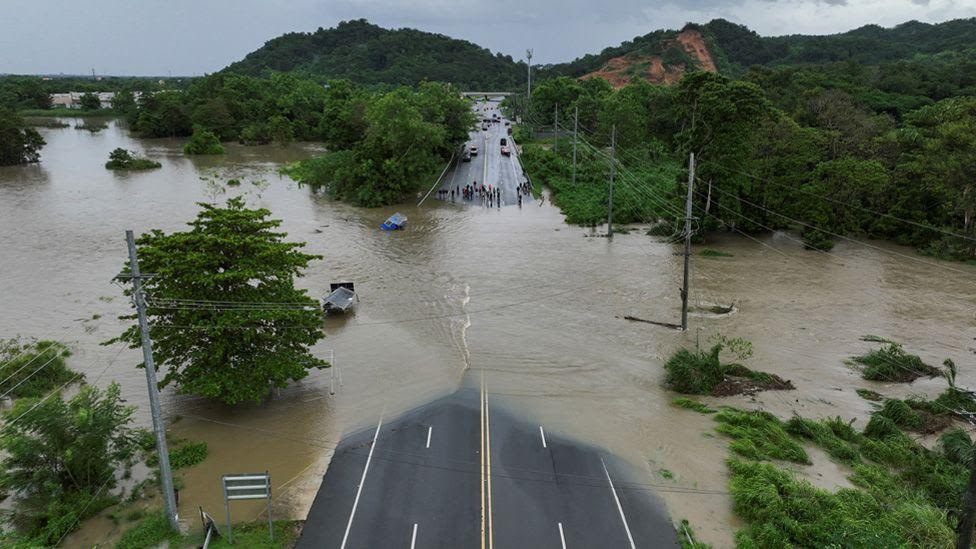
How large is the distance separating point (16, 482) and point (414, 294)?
62.8 feet

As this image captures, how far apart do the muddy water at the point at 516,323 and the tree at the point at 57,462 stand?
1.10 metres

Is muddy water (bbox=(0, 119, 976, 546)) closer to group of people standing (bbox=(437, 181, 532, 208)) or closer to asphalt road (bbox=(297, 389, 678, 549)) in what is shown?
asphalt road (bbox=(297, 389, 678, 549))

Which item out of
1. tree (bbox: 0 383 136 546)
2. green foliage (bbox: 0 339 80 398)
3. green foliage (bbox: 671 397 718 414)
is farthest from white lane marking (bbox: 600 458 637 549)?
green foliage (bbox: 0 339 80 398)

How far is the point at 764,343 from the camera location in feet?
89.2

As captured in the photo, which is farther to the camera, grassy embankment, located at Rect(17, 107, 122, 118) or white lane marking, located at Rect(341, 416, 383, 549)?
grassy embankment, located at Rect(17, 107, 122, 118)

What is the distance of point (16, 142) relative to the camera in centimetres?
7050

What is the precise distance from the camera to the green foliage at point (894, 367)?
2403cm

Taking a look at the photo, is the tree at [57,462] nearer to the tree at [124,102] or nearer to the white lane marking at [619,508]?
the white lane marking at [619,508]

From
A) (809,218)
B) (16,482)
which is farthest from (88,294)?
(809,218)

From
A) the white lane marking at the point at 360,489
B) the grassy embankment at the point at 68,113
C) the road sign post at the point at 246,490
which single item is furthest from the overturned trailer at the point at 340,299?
the grassy embankment at the point at 68,113

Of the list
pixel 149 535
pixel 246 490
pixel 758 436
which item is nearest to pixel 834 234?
pixel 758 436

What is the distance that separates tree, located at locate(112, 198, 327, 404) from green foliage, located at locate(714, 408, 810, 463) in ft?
45.4

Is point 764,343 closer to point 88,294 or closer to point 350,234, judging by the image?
point 350,234

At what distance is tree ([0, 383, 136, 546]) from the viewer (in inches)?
614
